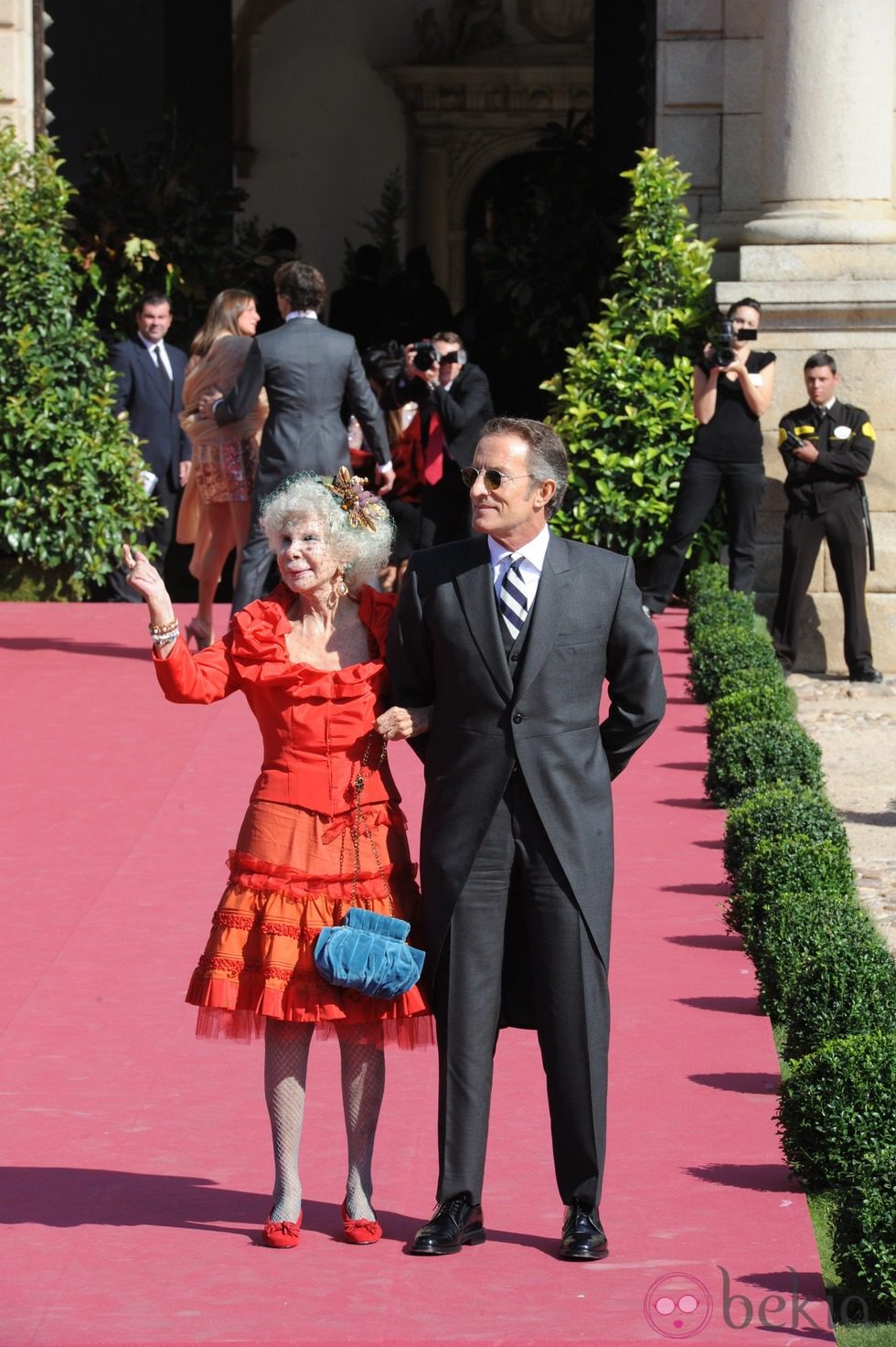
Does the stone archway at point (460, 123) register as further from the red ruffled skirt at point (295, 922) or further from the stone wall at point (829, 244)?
the red ruffled skirt at point (295, 922)

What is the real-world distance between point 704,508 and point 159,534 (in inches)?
151

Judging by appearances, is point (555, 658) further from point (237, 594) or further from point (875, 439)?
point (875, 439)

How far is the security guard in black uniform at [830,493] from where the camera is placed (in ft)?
39.7

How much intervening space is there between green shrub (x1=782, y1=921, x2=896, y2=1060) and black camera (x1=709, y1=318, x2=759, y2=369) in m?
6.91

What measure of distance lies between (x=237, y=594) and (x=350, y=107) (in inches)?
700

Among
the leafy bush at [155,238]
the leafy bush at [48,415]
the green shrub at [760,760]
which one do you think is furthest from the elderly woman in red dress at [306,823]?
the leafy bush at [155,238]

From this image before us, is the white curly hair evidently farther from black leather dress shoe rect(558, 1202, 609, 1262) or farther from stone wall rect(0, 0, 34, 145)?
stone wall rect(0, 0, 34, 145)

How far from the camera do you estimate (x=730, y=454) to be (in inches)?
483

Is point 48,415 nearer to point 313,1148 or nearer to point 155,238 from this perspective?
point 155,238

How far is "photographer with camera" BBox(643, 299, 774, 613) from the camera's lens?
1216 cm

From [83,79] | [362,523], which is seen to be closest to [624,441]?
[362,523]

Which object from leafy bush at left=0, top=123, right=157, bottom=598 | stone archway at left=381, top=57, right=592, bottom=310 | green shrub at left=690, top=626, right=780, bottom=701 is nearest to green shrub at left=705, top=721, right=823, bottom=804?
green shrub at left=690, top=626, right=780, bottom=701

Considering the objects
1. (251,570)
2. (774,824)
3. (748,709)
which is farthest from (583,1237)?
(251,570)

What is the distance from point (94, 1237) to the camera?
4.64 metres
